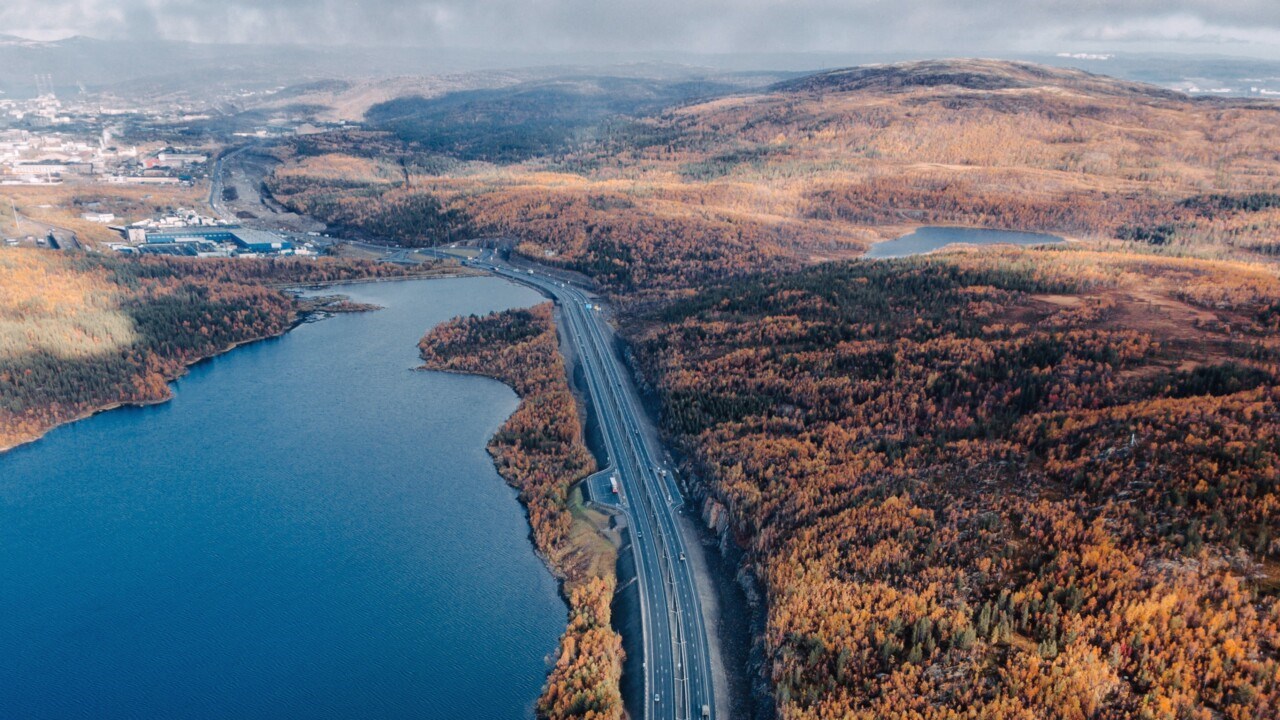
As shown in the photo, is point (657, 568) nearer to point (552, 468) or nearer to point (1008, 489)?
point (552, 468)

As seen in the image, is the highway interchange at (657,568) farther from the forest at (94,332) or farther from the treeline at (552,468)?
the forest at (94,332)

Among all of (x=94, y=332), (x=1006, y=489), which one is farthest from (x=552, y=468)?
(x=94, y=332)

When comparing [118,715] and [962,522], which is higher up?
[962,522]

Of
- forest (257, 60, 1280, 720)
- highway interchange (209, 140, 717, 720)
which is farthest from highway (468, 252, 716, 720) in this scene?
forest (257, 60, 1280, 720)

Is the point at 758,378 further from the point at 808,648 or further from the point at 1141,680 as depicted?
the point at 1141,680

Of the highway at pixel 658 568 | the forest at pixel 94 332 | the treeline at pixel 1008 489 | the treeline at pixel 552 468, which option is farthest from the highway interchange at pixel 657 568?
the forest at pixel 94 332

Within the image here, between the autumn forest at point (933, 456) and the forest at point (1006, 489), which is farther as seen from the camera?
the autumn forest at point (933, 456)

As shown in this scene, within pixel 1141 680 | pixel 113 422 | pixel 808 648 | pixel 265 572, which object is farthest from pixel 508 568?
pixel 113 422
